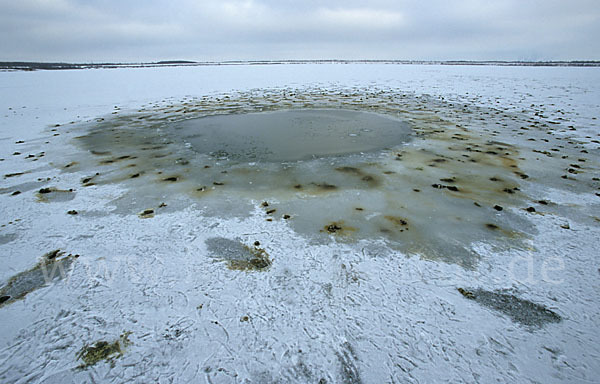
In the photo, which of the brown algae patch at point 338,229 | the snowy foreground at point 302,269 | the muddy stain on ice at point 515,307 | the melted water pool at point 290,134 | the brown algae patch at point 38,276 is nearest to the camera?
the snowy foreground at point 302,269

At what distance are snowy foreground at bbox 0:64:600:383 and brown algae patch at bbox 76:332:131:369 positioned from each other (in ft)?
0.04

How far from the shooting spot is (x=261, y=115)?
37.0 ft

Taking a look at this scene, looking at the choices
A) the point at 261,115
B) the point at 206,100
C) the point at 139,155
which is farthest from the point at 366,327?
the point at 206,100

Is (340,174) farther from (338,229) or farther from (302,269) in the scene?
(302,269)

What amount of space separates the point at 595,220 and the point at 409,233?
265cm

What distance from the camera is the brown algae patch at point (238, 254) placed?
3.17 meters

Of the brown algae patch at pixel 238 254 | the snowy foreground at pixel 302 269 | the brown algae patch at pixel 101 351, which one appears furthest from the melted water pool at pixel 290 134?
the brown algae patch at pixel 101 351

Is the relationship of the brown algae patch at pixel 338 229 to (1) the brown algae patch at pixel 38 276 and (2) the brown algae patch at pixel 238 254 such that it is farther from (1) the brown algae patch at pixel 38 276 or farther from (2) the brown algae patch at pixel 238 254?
(1) the brown algae patch at pixel 38 276

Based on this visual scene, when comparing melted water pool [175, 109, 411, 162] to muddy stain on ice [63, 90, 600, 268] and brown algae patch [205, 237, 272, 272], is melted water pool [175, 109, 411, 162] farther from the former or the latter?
brown algae patch [205, 237, 272, 272]

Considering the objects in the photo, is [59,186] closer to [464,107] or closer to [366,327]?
[366,327]

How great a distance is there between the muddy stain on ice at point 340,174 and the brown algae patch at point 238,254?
25.8 inches

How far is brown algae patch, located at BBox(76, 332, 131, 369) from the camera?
86.6 inches

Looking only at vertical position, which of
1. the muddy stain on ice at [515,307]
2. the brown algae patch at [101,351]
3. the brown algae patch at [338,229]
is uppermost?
the brown algae patch at [338,229]

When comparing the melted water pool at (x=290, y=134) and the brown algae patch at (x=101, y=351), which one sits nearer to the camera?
the brown algae patch at (x=101, y=351)
